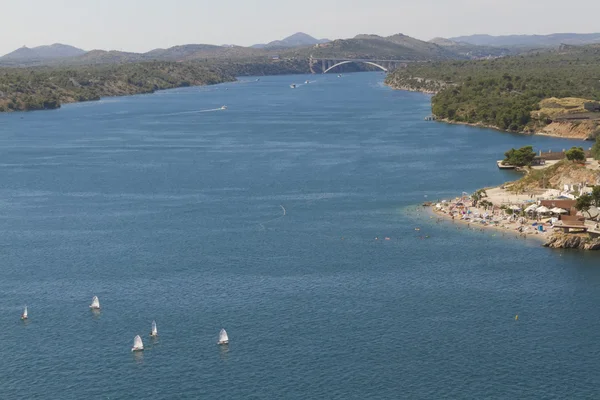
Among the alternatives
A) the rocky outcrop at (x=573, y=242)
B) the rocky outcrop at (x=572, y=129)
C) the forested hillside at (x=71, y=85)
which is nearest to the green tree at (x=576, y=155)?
the rocky outcrop at (x=573, y=242)

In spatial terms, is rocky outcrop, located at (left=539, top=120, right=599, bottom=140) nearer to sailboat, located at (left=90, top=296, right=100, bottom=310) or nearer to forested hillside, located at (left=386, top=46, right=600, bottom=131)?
forested hillside, located at (left=386, top=46, right=600, bottom=131)

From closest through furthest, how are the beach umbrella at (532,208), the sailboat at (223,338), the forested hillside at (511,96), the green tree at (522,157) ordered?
the sailboat at (223,338), the beach umbrella at (532,208), the green tree at (522,157), the forested hillside at (511,96)

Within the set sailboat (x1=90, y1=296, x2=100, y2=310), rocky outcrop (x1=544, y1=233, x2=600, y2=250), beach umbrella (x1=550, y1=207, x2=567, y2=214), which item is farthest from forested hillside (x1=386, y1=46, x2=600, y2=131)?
sailboat (x1=90, y1=296, x2=100, y2=310)

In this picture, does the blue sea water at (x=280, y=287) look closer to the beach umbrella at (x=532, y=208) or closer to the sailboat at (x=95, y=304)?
the sailboat at (x=95, y=304)

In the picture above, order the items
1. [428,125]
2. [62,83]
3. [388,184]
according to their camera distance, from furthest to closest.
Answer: [62,83] < [428,125] < [388,184]

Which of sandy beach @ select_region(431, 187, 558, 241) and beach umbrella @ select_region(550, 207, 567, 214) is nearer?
sandy beach @ select_region(431, 187, 558, 241)

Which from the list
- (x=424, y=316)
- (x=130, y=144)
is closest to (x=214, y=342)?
(x=424, y=316)

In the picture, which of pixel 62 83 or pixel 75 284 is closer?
pixel 75 284

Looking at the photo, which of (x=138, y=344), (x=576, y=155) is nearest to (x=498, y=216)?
(x=576, y=155)

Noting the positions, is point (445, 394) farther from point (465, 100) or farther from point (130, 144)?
point (465, 100)
